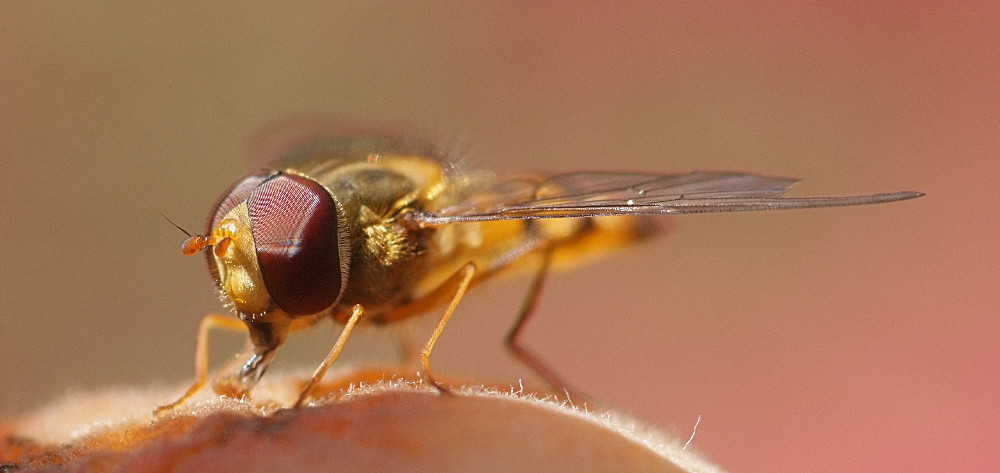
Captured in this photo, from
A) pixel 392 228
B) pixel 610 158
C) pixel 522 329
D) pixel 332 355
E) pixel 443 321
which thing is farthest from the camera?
pixel 610 158

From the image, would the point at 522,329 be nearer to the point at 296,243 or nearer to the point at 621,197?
the point at 621,197

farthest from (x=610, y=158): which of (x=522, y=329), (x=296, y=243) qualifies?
(x=296, y=243)

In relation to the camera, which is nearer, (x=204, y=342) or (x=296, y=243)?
(x=296, y=243)

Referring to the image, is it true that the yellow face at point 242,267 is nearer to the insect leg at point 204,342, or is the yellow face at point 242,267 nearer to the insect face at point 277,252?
the insect face at point 277,252

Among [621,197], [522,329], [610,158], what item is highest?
[621,197]

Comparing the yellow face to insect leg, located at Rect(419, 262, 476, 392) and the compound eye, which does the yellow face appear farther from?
insect leg, located at Rect(419, 262, 476, 392)

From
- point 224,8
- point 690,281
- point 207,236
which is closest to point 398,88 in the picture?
point 224,8

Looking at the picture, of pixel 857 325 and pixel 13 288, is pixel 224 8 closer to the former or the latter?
pixel 13 288

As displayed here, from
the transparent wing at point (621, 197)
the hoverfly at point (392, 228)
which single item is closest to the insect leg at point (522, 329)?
the hoverfly at point (392, 228)
